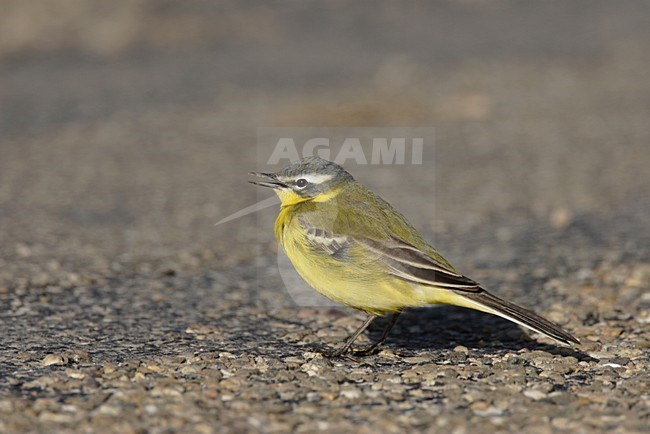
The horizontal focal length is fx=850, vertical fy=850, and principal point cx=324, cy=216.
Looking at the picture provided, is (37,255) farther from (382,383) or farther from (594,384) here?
(594,384)

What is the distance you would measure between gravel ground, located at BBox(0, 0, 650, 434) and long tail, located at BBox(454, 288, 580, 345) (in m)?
0.25

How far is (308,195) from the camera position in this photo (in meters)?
5.37

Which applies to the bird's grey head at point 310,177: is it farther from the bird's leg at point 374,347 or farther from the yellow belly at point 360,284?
the bird's leg at point 374,347

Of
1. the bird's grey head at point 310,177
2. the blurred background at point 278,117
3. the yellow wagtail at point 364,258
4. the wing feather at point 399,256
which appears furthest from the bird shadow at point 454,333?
the blurred background at point 278,117

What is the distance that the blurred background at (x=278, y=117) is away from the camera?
837 centimetres

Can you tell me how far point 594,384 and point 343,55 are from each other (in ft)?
49.3

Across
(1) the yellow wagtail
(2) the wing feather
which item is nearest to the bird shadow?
(1) the yellow wagtail

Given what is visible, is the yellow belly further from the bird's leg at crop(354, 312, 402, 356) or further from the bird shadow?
the bird shadow

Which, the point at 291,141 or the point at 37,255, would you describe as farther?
the point at 291,141

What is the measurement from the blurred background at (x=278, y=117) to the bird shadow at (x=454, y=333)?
1.42 metres

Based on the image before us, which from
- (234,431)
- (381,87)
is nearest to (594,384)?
(234,431)

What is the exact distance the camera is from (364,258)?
4949 millimetres

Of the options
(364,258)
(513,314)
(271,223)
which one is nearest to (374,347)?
(364,258)

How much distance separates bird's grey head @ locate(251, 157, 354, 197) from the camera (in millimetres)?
5324
